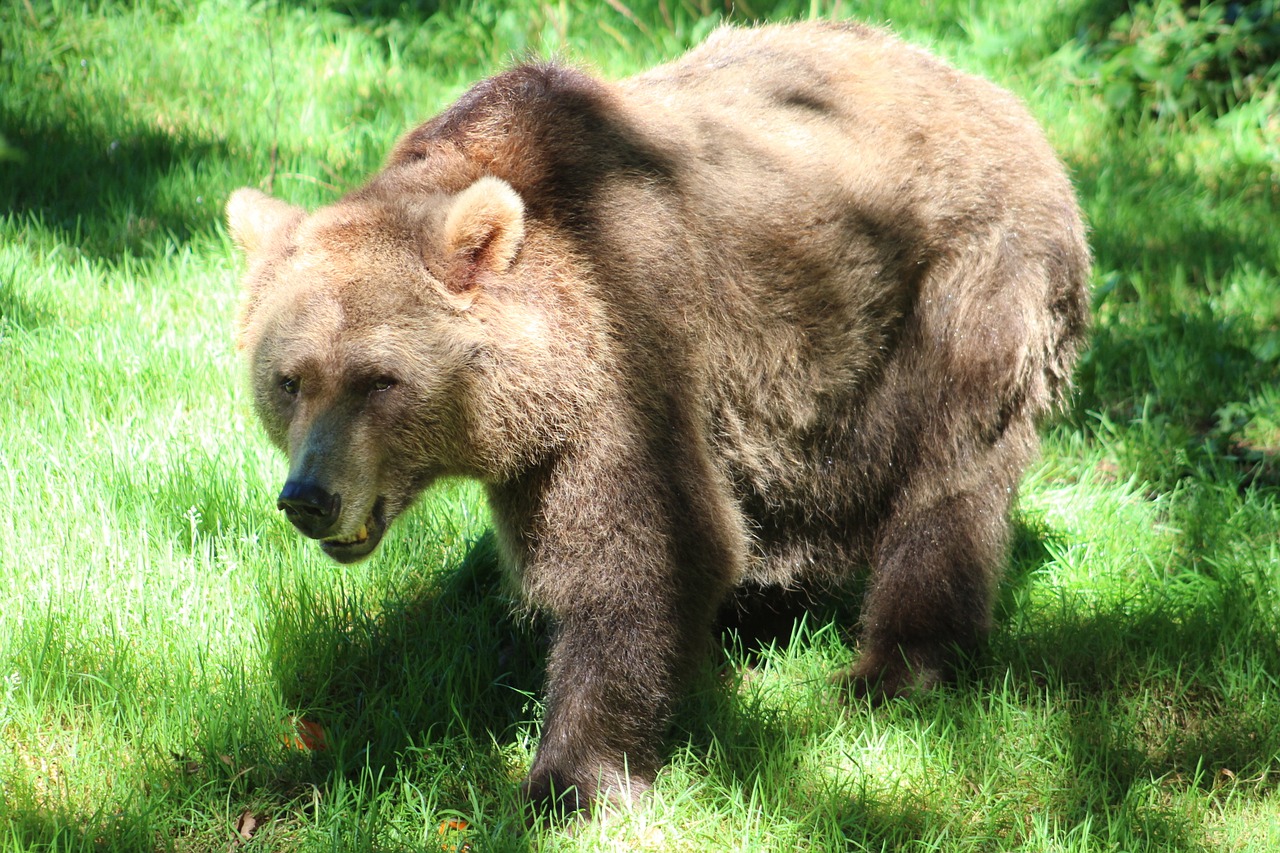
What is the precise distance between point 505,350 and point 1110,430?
372 cm

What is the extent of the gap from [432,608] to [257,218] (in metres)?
1.58

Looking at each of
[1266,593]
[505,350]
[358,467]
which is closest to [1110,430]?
[1266,593]

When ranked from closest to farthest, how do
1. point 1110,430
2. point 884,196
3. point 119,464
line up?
1. point 884,196
2. point 119,464
3. point 1110,430

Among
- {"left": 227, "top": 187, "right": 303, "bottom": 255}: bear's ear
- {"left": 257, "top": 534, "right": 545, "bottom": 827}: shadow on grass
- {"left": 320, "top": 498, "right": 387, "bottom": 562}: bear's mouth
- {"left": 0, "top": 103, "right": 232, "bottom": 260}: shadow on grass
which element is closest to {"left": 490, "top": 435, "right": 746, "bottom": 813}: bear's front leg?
{"left": 257, "top": 534, "right": 545, "bottom": 827}: shadow on grass

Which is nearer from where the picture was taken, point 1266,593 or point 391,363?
point 391,363

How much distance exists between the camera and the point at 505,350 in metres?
3.90

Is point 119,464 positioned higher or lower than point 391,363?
lower

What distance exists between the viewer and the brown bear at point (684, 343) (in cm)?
388

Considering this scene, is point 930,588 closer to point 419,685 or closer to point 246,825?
point 419,685

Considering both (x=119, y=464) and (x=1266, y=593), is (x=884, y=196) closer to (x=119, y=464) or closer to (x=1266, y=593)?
(x=1266, y=593)

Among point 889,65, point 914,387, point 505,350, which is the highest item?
point 889,65

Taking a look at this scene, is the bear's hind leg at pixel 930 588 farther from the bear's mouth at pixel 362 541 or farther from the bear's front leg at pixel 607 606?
the bear's mouth at pixel 362 541

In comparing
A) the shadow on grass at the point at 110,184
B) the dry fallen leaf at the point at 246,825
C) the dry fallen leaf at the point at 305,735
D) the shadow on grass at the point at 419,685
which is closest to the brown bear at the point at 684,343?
the shadow on grass at the point at 419,685

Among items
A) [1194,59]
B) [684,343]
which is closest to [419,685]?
[684,343]
